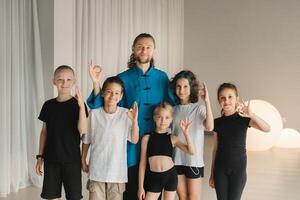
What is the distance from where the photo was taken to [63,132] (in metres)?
2.40

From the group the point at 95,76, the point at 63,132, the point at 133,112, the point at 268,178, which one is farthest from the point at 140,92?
the point at 268,178

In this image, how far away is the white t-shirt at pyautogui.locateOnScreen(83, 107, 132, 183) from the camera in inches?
90.8

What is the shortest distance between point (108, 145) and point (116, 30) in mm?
3021

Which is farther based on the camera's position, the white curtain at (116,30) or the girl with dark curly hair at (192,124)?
the white curtain at (116,30)

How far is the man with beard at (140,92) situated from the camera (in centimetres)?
246

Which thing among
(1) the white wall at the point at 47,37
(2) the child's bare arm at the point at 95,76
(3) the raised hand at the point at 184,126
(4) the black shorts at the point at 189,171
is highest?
(1) the white wall at the point at 47,37

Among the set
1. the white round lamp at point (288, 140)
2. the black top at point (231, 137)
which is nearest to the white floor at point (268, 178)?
the white round lamp at point (288, 140)

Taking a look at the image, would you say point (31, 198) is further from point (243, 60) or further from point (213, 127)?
point (243, 60)

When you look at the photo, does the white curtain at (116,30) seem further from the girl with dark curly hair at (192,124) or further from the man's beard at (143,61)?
the girl with dark curly hair at (192,124)

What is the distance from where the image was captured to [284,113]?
6.88 metres

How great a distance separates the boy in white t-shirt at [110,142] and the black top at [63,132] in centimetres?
11

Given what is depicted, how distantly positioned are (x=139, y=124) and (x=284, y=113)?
5025mm

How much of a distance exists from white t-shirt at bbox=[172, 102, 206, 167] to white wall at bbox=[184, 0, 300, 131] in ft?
15.7

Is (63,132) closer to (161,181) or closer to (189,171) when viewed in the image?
(161,181)
